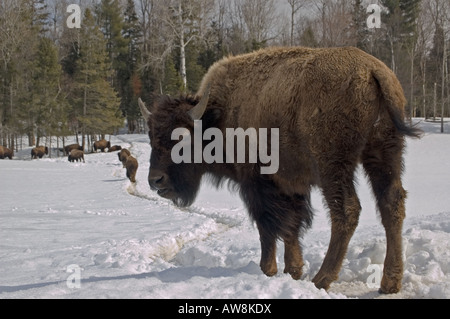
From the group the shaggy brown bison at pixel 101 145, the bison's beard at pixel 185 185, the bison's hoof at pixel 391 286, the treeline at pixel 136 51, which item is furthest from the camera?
the shaggy brown bison at pixel 101 145

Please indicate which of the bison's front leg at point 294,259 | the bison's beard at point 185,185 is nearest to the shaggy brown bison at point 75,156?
the bison's beard at point 185,185

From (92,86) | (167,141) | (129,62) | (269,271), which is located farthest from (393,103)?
(129,62)

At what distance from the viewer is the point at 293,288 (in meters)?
2.82

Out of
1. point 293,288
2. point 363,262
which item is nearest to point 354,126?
point 293,288

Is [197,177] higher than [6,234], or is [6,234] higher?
[197,177]

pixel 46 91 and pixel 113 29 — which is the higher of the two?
pixel 113 29

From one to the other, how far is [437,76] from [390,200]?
35881 millimetres

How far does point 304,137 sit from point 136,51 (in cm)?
4838

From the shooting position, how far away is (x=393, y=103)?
3.39m

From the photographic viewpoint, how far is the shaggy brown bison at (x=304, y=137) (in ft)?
11.3

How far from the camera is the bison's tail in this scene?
336cm

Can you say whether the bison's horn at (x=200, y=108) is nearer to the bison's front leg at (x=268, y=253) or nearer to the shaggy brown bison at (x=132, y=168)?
the bison's front leg at (x=268, y=253)

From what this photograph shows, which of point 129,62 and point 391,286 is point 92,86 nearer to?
point 129,62
